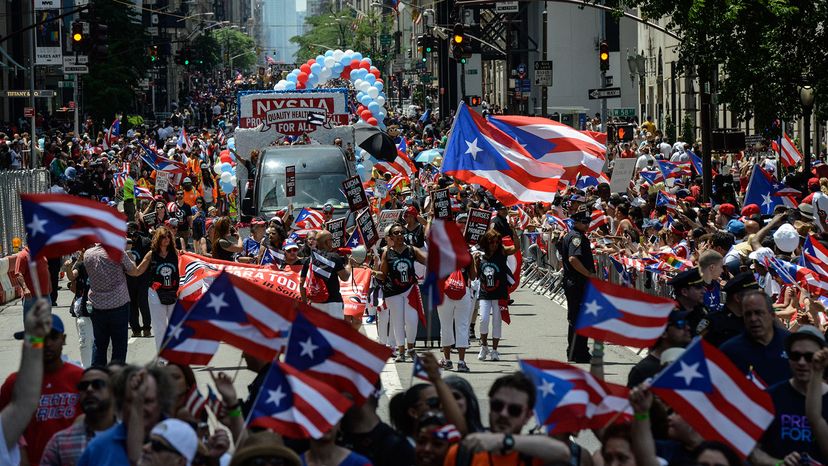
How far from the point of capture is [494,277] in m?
16.4

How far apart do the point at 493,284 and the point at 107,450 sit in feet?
32.9

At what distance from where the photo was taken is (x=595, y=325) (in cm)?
793

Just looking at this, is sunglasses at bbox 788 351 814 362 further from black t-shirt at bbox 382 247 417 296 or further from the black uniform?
black t-shirt at bbox 382 247 417 296

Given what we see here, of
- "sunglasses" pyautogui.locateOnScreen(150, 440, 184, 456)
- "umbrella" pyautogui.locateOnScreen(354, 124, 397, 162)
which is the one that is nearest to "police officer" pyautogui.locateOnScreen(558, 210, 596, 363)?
"sunglasses" pyautogui.locateOnScreen(150, 440, 184, 456)

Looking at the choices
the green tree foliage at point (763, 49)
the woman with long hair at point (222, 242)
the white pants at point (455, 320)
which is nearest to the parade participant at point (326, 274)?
the white pants at point (455, 320)

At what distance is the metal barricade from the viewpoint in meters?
26.4

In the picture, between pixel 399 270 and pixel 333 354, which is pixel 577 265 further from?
pixel 333 354

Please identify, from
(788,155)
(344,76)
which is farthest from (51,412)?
(344,76)

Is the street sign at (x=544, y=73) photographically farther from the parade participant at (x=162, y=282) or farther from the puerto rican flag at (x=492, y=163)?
the parade participant at (x=162, y=282)

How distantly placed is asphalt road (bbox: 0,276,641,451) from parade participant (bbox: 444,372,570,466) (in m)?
5.02

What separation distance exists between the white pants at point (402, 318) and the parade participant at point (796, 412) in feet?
28.6

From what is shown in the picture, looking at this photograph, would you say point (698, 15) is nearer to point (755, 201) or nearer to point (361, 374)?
point (755, 201)

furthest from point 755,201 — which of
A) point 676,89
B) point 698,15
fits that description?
point 676,89

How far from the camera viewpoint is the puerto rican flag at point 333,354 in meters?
7.34
